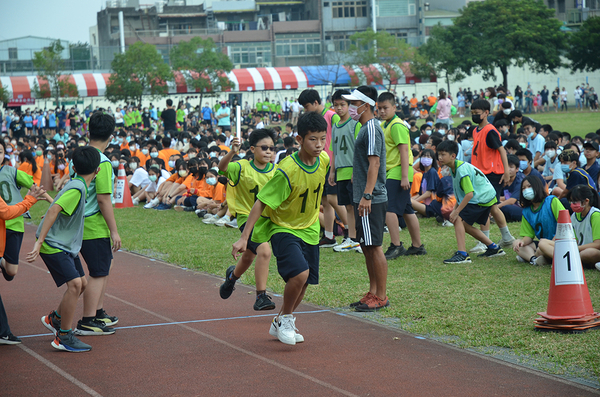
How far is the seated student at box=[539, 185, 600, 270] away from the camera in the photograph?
25.0 ft

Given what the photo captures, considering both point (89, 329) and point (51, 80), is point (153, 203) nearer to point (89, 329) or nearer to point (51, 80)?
point (89, 329)

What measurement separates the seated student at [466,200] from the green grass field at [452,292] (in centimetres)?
24

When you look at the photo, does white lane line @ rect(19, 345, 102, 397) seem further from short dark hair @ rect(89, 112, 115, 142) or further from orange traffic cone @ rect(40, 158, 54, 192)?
orange traffic cone @ rect(40, 158, 54, 192)

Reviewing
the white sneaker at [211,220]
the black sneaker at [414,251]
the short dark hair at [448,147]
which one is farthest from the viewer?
the white sneaker at [211,220]

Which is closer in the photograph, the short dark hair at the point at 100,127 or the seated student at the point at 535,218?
the short dark hair at the point at 100,127

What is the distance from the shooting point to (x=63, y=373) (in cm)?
493

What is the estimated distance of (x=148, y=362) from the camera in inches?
204

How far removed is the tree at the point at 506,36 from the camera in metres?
47.7

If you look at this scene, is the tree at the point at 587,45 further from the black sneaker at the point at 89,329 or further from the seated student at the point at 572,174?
the black sneaker at the point at 89,329

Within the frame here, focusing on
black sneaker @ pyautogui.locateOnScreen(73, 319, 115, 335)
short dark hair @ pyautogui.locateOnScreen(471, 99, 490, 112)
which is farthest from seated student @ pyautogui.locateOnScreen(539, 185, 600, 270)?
black sneaker @ pyautogui.locateOnScreen(73, 319, 115, 335)

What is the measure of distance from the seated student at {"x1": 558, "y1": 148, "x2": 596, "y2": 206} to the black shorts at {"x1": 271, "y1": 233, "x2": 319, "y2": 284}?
5697 mm

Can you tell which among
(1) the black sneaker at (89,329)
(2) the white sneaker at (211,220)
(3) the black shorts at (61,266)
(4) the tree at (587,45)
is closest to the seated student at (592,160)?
(2) the white sneaker at (211,220)

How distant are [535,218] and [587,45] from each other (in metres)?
39.2

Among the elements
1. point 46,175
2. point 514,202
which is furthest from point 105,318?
point 46,175
